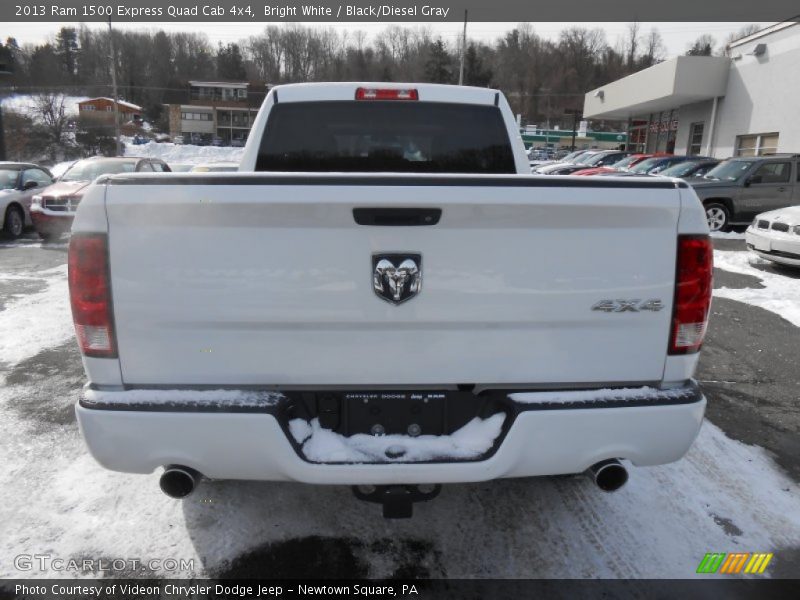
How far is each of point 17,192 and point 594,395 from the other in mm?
13468

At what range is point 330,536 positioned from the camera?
2.76 m

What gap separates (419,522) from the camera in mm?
2900

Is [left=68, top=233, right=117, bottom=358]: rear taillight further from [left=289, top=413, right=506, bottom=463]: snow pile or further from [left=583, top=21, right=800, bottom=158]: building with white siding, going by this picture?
[left=583, top=21, right=800, bottom=158]: building with white siding

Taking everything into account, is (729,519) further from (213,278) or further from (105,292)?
(105,292)

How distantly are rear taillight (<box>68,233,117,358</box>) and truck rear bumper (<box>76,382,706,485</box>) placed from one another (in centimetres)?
25

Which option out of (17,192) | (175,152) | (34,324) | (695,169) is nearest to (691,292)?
(34,324)

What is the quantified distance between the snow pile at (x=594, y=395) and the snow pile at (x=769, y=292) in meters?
5.67

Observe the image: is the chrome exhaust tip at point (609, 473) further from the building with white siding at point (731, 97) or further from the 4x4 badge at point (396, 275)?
the building with white siding at point (731, 97)

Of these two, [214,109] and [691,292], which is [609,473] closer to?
[691,292]

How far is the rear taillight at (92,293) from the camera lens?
6.61 ft

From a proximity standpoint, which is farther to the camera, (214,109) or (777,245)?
(214,109)

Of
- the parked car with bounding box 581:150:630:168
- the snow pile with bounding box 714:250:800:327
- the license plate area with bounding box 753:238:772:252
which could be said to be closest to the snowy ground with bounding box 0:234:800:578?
the snow pile with bounding box 714:250:800:327

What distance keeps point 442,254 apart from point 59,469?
9.02 feet

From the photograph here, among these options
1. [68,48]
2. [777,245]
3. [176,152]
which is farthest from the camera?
[68,48]
